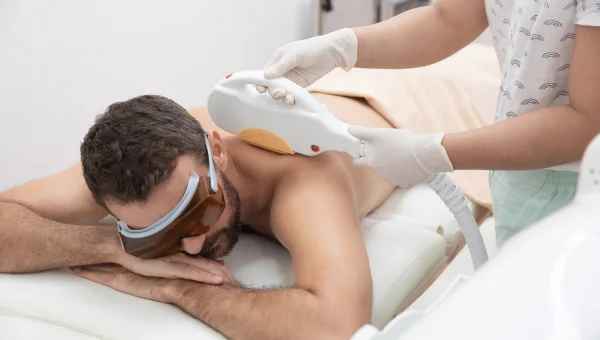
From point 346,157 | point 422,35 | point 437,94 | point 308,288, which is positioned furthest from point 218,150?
point 437,94

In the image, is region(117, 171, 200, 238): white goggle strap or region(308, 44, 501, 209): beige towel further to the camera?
region(308, 44, 501, 209): beige towel

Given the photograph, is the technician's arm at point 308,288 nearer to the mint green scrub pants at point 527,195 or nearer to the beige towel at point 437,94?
the mint green scrub pants at point 527,195

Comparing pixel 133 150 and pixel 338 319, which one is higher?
pixel 133 150

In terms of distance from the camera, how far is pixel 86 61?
219 centimetres

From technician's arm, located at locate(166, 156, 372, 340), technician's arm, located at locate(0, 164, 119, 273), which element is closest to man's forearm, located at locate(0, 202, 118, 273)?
technician's arm, located at locate(0, 164, 119, 273)

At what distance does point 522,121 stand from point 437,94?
3.41 ft

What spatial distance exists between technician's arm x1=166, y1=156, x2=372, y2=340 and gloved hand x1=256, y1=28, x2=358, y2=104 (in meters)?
0.27

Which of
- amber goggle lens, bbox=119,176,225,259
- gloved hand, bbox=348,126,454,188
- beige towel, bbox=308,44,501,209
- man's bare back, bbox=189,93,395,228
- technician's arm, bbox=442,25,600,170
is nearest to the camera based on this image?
technician's arm, bbox=442,25,600,170

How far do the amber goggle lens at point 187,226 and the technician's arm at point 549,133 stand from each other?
1.67 ft

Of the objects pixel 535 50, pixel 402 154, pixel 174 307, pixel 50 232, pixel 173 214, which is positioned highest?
pixel 535 50

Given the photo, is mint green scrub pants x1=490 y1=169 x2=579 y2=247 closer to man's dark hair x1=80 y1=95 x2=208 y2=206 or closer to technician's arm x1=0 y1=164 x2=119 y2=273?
man's dark hair x1=80 y1=95 x2=208 y2=206

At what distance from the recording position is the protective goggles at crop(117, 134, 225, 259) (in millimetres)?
1279

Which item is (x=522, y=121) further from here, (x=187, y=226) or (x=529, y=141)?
(x=187, y=226)

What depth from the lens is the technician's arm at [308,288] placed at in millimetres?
1212
